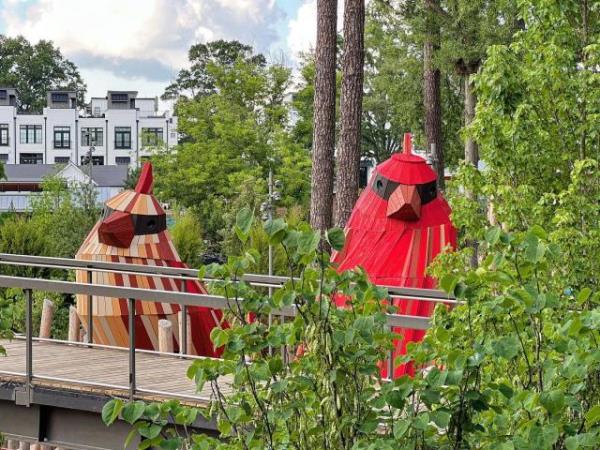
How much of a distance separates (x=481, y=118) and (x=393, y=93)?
103 ft

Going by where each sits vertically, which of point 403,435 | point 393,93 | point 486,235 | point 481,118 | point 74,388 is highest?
point 393,93

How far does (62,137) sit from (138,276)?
95438mm

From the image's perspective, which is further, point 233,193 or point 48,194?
point 48,194

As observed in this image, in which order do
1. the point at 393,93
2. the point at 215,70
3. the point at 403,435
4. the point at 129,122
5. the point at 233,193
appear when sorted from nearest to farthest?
the point at 403,435 < the point at 393,93 < the point at 233,193 < the point at 215,70 < the point at 129,122

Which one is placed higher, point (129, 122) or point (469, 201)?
point (129, 122)

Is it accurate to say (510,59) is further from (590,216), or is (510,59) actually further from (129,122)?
(129,122)

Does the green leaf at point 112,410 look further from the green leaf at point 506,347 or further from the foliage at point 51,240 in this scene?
the foliage at point 51,240

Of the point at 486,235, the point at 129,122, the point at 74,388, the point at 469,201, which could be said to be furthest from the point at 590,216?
the point at 129,122

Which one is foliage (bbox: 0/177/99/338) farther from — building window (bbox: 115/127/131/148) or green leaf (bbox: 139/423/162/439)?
building window (bbox: 115/127/131/148)

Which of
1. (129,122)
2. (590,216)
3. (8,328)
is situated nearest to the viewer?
(8,328)

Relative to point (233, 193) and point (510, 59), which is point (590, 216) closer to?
point (510, 59)

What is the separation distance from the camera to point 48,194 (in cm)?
5772

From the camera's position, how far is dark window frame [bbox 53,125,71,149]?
111 m

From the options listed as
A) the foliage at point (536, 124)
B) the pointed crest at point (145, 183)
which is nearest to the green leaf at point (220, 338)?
the foliage at point (536, 124)
